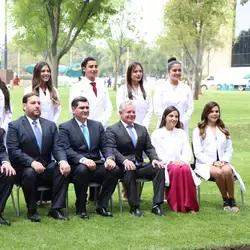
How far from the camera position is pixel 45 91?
7.32 m

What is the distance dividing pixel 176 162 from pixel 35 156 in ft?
6.02

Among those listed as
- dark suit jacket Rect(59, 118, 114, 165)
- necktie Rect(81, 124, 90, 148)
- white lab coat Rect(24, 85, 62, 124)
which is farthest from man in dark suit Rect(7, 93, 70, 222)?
white lab coat Rect(24, 85, 62, 124)

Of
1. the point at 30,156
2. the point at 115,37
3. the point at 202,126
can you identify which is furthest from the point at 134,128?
the point at 115,37

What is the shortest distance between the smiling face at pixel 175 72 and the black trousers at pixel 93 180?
5.83 feet

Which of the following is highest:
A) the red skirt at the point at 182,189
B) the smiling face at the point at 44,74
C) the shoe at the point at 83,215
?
the smiling face at the point at 44,74

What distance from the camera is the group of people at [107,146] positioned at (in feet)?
21.2

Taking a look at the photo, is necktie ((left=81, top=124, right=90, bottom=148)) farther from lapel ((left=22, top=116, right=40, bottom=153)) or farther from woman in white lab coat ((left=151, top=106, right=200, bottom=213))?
woman in white lab coat ((left=151, top=106, right=200, bottom=213))

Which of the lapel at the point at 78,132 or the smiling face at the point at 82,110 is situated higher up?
the smiling face at the point at 82,110

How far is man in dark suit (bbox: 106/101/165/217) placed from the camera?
6.77 meters

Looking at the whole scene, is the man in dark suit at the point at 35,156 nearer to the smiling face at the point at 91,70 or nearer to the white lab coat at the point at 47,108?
the white lab coat at the point at 47,108

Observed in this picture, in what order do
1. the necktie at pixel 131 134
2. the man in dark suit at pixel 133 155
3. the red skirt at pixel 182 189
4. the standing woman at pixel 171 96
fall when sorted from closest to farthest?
the man in dark suit at pixel 133 155 < the red skirt at pixel 182 189 < the necktie at pixel 131 134 < the standing woman at pixel 171 96

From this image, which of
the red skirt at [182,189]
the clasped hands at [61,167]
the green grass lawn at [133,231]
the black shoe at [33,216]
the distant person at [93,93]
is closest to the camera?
the green grass lawn at [133,231]

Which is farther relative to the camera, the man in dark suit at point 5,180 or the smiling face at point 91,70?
the smiling face at point 91,70

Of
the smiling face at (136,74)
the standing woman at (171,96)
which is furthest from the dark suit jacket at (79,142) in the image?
the standing woman at (171,96)
